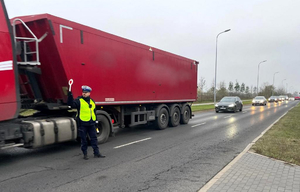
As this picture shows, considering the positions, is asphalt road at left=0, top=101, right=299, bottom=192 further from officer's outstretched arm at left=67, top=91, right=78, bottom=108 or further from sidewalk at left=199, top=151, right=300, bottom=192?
officer's outstretched arm at left=67, top=91, right=78, bottom=108

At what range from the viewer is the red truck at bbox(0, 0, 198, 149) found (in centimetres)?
514

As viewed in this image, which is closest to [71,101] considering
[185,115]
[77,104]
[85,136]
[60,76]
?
[77,104]

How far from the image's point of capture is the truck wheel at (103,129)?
7488mm

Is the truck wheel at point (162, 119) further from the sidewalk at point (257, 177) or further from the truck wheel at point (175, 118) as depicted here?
the sidewalk at point (257, 177)

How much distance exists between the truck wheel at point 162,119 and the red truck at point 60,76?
2.74 feet

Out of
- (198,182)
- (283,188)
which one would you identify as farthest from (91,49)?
(283,188)

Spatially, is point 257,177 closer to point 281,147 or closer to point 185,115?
point 281,147

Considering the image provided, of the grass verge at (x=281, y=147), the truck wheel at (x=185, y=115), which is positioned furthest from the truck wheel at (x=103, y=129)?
the truck wheel at (x=185, y=115)

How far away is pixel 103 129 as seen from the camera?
25.1ft

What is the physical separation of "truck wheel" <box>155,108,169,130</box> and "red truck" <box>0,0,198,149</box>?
0.83 m

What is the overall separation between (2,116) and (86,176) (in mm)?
2195

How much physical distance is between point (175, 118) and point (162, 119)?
1231mm

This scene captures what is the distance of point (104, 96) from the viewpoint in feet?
25.2

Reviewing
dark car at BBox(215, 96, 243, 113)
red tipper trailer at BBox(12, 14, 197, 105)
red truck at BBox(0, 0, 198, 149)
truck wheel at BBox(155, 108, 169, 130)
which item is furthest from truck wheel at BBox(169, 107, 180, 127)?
dark car at BBox(215, 96, 243, 113)
